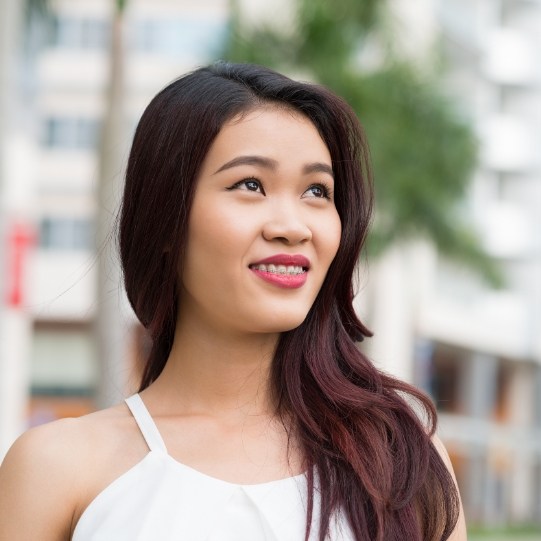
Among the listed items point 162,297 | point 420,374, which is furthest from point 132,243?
point 420,374

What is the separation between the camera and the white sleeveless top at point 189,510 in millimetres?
3270

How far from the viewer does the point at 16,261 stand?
41.7ft

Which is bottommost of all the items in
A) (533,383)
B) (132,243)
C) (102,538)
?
(533,383)

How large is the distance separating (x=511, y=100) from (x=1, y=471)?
55149mm

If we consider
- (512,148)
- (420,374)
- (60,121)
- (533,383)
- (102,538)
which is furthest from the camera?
(533,383)

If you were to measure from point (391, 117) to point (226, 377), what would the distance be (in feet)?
95.1

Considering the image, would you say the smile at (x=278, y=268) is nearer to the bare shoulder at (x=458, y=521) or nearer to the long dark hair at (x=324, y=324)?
the long dark hair at (x=324, y=324)

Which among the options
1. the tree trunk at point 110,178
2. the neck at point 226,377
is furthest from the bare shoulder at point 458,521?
the tree trunk at point 110,178

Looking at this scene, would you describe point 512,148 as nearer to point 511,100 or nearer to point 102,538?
point 511,100

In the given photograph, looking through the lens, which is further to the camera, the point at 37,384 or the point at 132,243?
the point at 37,384

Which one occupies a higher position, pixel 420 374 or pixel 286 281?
pixel 286 281

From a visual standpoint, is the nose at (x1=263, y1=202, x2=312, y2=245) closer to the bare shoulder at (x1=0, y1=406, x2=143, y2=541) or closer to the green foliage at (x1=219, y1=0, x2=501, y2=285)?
the bare shoulder at (x1=0, y1=406, x2=143, y2=541)

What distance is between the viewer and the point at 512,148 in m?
56.3

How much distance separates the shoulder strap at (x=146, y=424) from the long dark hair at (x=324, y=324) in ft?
0.58
